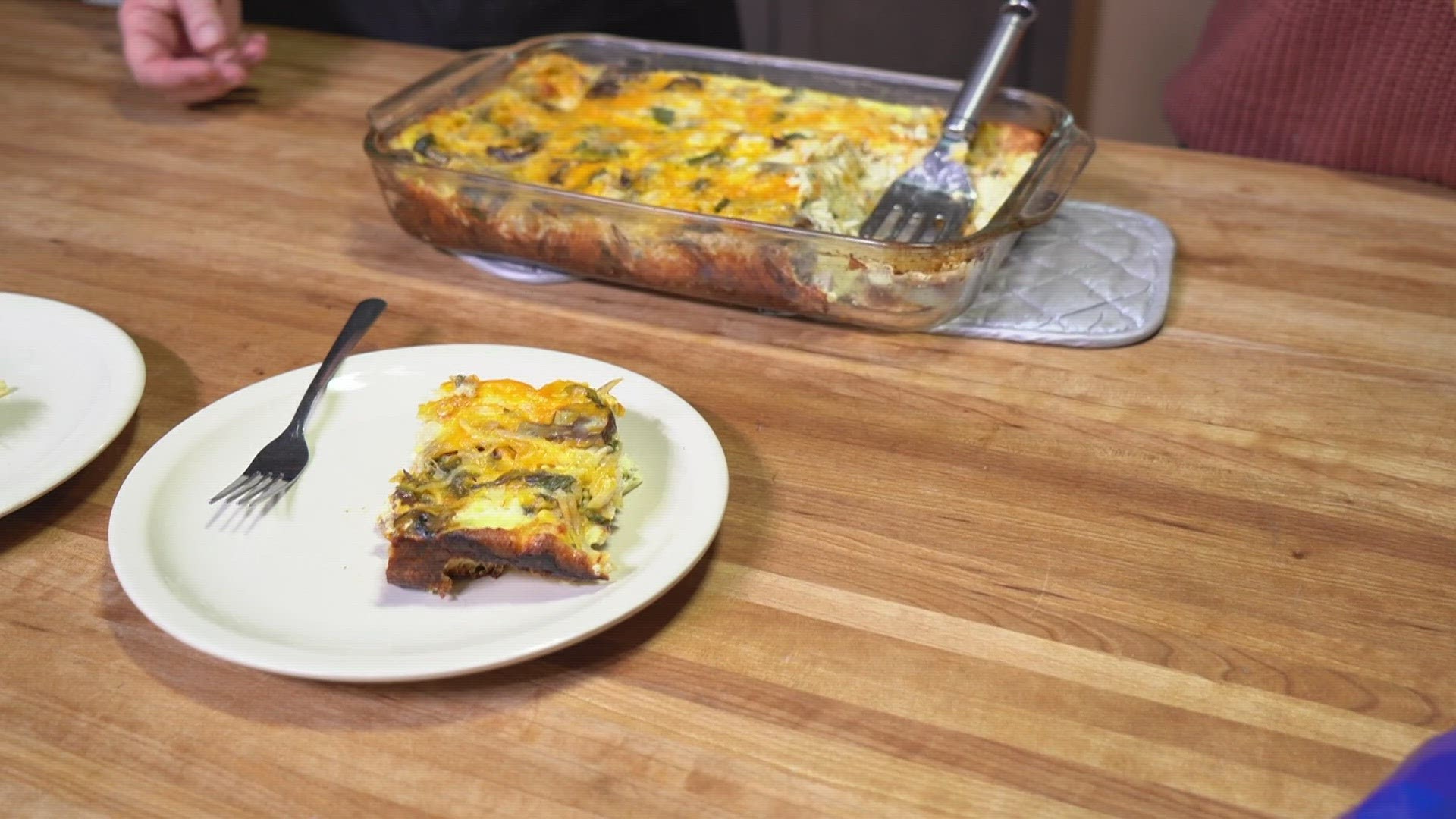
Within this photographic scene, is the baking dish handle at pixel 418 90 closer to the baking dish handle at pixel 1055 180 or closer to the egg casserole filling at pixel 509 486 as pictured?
the egg casserole filling at pixel 509 486

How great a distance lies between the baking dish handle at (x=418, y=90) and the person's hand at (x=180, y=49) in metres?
0.37

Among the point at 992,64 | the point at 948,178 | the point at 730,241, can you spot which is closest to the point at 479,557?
the point at 730,241

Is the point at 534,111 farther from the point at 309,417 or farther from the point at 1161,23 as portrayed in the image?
the point at 1161,23

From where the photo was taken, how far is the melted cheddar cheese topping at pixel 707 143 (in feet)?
3.96

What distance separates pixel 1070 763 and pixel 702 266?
0.60m

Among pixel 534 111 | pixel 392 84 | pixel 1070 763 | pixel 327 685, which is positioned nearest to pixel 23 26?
pixel 392 84

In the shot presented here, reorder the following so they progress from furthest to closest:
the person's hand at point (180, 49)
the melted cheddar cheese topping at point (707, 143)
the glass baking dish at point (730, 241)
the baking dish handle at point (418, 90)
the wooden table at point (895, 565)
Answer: the person's hand at point (180, 49) < the baking dish handle at point (418, 90) < the melted cheddar cheese topping at point (707, 143) < the glass baking dish at point (730, 241) < the wooden table at point (895, 565)

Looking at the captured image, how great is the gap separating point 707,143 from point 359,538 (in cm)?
61

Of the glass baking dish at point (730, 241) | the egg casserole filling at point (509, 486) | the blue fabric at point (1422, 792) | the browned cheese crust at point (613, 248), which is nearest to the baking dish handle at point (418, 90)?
the glass baking dish at point (730, 241)

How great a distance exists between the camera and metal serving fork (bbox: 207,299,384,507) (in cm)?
93

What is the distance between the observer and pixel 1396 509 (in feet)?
3.11

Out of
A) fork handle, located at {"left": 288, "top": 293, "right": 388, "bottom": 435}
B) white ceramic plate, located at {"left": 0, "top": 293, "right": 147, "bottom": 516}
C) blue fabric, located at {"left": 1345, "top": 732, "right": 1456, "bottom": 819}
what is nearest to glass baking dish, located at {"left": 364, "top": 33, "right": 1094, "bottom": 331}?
fork handle, located at {"left": 288, "top": 293, "right": 388, "bottom": 435}

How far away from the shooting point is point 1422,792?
0.58 metres

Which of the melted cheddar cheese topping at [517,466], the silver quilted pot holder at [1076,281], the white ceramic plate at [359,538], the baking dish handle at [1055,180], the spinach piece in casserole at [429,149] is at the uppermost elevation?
the spinach piece in casserole at [429,149]
